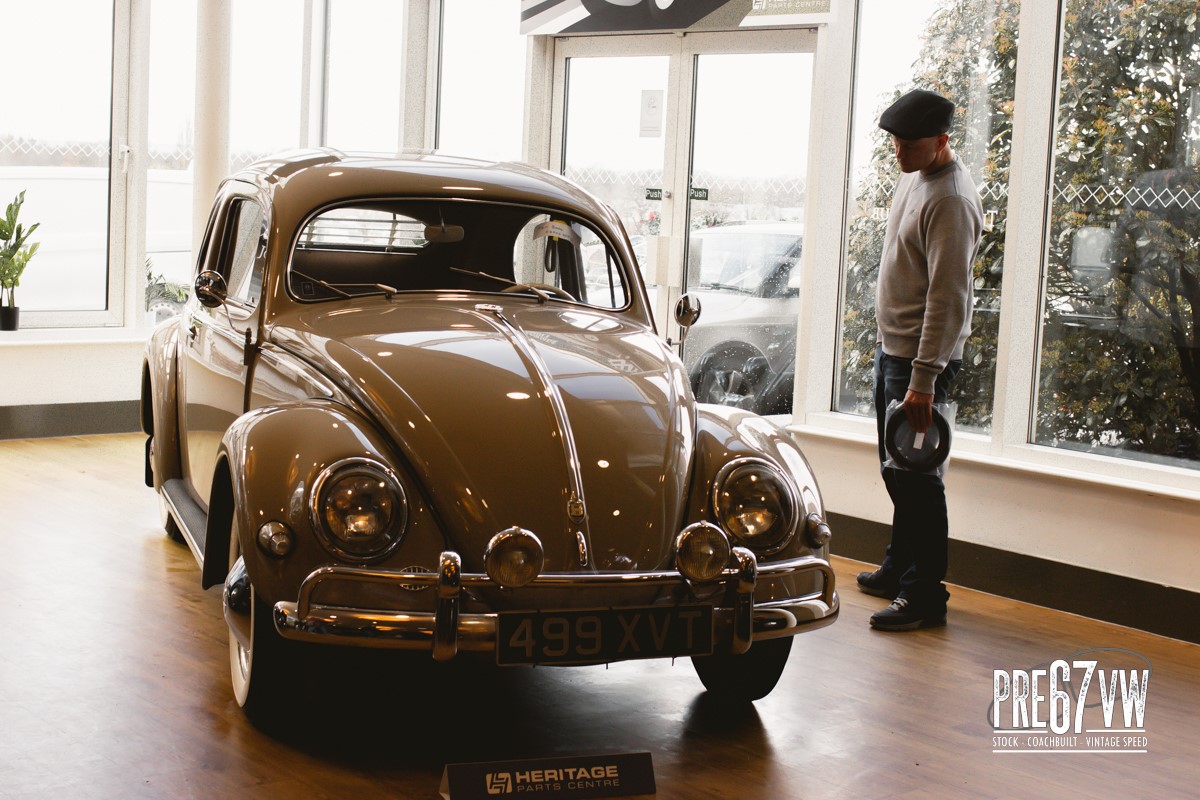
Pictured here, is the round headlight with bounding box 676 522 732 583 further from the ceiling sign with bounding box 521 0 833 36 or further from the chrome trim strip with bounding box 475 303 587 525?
the ceiling sign with bounding box 521 0 833 36

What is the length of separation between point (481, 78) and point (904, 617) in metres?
5.43

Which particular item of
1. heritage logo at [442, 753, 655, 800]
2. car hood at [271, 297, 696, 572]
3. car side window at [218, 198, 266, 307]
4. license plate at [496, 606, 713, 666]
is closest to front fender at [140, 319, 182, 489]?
car side window at [218, 198, 266, 307]

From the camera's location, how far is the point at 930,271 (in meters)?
4.70

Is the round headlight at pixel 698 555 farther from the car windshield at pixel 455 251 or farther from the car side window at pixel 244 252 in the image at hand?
the car side window at pixel 244 252

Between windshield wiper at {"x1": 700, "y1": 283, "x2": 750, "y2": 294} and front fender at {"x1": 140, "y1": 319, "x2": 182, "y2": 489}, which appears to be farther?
windshield wiper at {"x1": 700, "y1": 283, "x2": 750, "y2": 294}

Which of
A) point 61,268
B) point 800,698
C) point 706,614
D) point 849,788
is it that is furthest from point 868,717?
point 61,268

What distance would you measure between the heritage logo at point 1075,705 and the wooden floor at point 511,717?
52 millimetres

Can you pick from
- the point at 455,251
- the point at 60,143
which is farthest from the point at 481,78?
the point at 455,251

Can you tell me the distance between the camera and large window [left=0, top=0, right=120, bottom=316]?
27.2 feet

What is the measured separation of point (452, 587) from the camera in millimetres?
2859

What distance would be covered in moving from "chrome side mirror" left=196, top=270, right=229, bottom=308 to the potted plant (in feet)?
14.7

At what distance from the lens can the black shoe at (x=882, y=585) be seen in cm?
526

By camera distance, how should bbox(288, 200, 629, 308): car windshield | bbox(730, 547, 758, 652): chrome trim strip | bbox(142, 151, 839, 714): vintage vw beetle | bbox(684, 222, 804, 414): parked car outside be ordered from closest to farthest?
bbox(142, 151, 839, 714): vintage vw beetle < bbox(730, 547, 758, 652): chrome trim strip < bbox(288, 200, 629, 308): car windshield < bbox(684, 222, 804, 414): parked car outside

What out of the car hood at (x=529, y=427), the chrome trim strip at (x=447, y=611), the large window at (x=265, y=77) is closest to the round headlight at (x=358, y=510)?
the car hood at (x=529, y=427)
